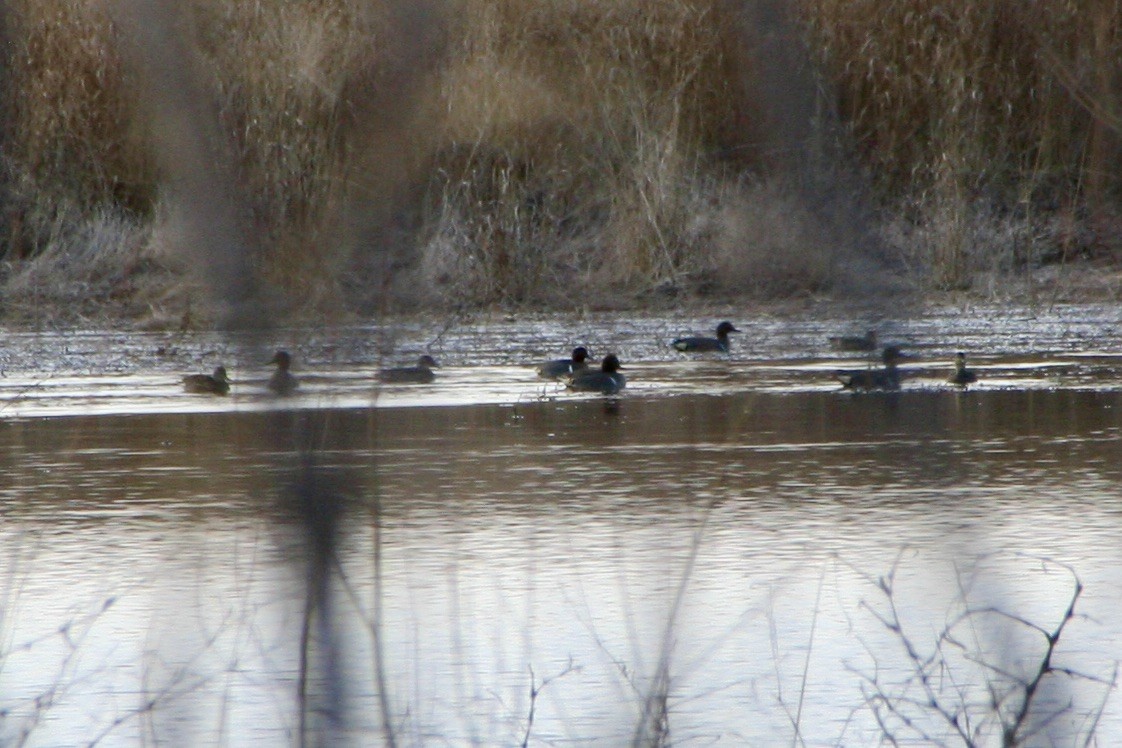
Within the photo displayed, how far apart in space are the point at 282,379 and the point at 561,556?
480 centimetres

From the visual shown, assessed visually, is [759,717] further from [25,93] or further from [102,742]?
[25,93]

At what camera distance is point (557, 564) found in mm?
6879

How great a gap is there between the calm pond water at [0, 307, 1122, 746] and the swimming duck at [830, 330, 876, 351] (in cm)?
3

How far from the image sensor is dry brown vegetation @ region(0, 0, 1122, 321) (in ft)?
7.24

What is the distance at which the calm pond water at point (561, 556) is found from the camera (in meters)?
2.96

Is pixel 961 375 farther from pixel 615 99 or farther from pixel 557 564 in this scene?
pixel 615 99

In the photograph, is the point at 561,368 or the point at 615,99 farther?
the point at 561,368

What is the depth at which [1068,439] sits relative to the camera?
10.5 meters

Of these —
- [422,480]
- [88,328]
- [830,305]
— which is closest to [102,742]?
[830,305]

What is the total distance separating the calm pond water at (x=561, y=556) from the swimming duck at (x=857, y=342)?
0.03 metres

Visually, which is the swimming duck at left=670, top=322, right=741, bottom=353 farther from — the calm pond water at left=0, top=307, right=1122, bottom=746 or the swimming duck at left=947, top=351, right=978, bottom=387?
the swimming duck at left=947, top=351, right=978, bottom=387

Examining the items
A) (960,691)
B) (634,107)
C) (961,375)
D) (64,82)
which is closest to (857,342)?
(634,107)

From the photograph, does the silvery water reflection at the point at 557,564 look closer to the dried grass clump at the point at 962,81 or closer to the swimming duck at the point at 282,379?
the swimming duck at the point at 282,379

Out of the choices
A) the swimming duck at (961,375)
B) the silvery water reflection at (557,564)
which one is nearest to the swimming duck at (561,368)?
the silvery water reflection at (557,564)
